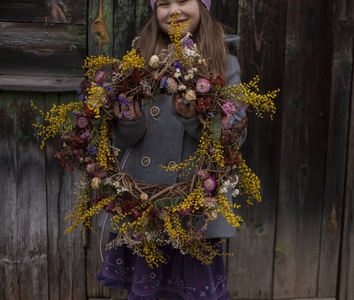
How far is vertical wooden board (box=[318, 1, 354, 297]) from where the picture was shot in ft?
7.82

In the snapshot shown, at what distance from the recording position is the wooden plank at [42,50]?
2.26m

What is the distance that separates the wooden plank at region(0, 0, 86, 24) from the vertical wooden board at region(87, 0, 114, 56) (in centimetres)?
5

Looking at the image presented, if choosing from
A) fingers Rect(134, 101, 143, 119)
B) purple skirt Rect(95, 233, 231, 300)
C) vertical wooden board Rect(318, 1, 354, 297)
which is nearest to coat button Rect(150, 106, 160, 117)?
fingers Rect(134, 101, 143, 119)

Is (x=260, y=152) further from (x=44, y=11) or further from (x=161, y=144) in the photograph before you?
(x=44, y=11)

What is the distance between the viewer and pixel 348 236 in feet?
8.43

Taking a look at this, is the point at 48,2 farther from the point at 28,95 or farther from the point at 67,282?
the point at 67,282

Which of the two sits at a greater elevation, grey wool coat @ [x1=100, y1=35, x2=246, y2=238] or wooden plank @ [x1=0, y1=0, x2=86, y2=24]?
wooden plank @ [x1=0, y1=0, x2=86, y2=24]

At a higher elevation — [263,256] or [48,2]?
[48,2]

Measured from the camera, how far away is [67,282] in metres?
2.48

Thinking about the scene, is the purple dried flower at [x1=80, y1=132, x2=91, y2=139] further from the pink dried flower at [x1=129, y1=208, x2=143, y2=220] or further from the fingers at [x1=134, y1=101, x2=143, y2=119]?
the pink dried flower at [x1=129, y1=208, x2=143, y2=220]

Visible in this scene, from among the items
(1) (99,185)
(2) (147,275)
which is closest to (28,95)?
(1) (99,185)

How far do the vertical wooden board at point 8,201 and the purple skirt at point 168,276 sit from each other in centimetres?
64

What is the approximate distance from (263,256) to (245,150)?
607 millimetres

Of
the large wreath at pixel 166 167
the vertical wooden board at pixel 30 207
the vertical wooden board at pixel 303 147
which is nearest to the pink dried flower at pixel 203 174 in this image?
the large wreath at pixel 166 167
